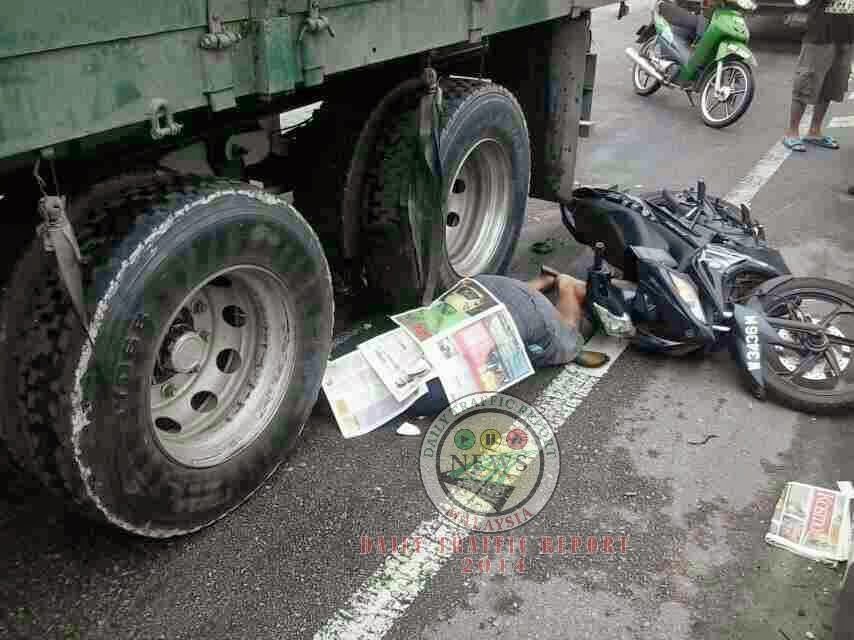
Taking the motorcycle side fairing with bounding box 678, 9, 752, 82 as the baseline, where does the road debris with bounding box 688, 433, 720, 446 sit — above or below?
below

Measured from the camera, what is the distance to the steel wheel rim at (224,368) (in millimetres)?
2324

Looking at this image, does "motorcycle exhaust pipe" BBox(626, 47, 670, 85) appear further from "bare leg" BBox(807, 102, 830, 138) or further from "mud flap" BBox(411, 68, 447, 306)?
"mud flap" BBox(411, 68, 447, 306)

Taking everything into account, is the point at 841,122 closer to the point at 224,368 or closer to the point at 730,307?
the point at 730,307

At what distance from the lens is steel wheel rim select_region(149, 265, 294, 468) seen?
2.32m

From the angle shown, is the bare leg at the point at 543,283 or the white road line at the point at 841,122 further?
the white road line at the point at 841,122

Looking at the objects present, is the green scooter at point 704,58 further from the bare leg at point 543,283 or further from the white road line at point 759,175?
the bare leg at point 543,283

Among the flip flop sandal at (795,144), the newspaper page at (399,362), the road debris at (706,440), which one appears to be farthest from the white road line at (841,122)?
the newspaper page at (399,362)

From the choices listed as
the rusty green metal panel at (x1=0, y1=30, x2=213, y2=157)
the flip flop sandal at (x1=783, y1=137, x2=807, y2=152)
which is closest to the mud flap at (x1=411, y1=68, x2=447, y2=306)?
the rusty green metal panel at (x1=0, y1=30, x2=213, y2=157)

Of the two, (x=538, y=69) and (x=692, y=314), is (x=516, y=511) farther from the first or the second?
(x=538, y=69)

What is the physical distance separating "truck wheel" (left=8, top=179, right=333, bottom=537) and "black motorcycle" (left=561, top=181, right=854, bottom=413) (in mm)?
1445

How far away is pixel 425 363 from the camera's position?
296 cm

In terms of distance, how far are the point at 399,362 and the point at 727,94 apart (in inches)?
213

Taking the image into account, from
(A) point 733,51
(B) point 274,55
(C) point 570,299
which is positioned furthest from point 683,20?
(B) point 274,55

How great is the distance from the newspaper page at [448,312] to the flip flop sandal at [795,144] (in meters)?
4.58
